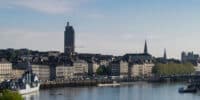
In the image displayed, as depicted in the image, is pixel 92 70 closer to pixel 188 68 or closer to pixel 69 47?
pixel 188 68

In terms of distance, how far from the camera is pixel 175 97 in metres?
51.6

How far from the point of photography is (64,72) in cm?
8712

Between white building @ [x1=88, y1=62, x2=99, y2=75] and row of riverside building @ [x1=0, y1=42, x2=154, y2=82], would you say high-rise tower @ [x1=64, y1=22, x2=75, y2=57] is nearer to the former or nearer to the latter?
row of riverside building @ [x1=0, y1=42, x2=154, y2=82]

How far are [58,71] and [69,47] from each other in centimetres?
4249

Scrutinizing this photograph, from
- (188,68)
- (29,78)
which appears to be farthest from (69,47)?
(29,78)

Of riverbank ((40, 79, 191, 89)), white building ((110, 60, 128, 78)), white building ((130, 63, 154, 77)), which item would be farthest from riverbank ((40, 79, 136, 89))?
white building ((130, 63, 154, 77))

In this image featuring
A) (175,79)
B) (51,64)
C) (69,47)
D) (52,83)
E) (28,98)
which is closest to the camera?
(28,98)

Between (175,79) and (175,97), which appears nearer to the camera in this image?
(175,97)

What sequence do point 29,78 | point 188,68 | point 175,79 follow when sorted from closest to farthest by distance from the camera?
point 29,78 < point 175,79 < point 188,68

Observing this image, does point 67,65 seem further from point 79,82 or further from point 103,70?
point 79,82

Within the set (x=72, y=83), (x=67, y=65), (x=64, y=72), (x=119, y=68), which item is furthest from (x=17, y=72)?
(x=119, y=68)

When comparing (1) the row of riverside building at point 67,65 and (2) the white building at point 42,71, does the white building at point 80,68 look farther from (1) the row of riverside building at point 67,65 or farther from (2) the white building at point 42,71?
(2) the white building at point 42,71

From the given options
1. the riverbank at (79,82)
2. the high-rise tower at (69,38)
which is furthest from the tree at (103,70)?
the high-rise tower at (69,38)

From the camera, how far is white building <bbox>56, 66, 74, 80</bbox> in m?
85.4
